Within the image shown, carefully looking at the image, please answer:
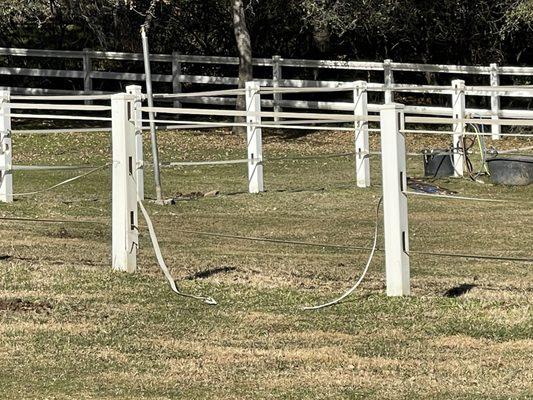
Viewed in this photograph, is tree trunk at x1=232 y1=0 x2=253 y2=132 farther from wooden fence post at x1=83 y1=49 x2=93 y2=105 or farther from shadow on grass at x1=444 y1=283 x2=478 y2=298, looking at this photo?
shadow on grass at x1=444 y1=283 x2=478 y2=298

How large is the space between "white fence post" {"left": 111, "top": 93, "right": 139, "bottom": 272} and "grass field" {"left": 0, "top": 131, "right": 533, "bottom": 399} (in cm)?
29

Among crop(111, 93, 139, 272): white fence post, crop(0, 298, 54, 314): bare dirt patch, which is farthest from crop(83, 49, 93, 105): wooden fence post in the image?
crop(0, 298, 54, 314): bare dirt patch

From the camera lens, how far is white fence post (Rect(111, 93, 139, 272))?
1004 centimetres

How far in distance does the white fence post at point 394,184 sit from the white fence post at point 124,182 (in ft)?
6.81

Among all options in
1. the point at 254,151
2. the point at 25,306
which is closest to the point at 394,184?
the point at 25,306

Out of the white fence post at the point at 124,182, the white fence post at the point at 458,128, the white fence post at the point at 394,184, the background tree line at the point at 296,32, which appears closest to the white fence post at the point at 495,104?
the background tree line at the point at 296,32

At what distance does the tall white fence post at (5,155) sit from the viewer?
1630 centimetres

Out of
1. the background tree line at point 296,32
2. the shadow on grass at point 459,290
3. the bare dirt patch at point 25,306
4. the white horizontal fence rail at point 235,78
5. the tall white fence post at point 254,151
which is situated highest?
the background tree line at point 296,32

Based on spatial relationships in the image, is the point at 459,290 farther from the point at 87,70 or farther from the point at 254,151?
the point at 87,70

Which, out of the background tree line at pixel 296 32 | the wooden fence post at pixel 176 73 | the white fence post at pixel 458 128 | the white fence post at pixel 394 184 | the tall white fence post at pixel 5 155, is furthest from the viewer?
the background tree line at pixel 296 32

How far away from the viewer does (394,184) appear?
29.5ft

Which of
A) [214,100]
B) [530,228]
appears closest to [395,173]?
[530,228]

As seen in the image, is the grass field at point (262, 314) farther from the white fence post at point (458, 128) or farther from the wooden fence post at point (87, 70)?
the wooden fence post at point (87, 70)

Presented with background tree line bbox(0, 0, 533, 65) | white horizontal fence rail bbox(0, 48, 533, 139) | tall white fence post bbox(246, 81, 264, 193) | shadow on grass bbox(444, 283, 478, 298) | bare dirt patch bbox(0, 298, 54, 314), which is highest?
background tree line bbox(0, 0, 533, 65)
